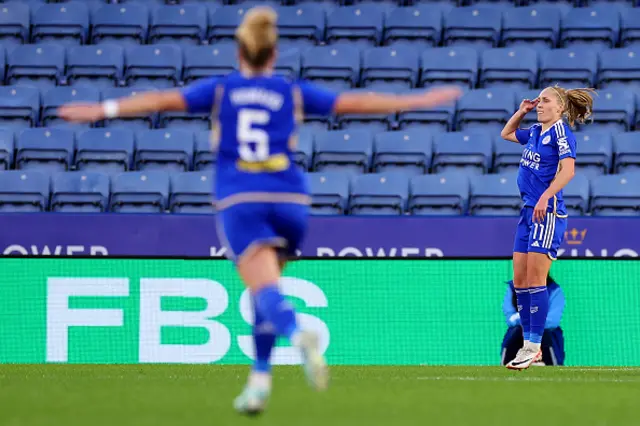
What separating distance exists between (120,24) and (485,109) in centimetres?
508

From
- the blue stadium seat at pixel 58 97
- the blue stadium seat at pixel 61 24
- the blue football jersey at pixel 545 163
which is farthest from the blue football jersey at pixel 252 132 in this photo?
the blue stadium seat at pixel 61 24

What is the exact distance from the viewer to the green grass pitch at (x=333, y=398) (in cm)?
516

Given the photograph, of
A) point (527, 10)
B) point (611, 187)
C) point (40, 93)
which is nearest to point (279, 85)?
point (611, 187)

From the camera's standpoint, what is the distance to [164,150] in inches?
581

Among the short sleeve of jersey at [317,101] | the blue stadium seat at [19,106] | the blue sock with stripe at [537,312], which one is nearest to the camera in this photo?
the short sleeve of jersey at [317,101]

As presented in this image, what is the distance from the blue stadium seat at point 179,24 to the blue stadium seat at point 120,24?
16 centimetres

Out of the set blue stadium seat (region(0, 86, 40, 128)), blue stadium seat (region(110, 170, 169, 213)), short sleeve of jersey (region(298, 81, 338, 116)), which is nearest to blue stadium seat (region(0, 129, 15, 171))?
blue stadium seat (region(0, 86, 40, 128))

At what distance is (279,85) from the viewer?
5.52 metres

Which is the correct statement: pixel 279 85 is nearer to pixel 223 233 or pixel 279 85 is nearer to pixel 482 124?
pixel 223 233

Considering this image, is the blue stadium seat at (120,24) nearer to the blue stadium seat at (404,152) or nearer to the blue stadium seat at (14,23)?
the blue stadium seat at (14,23)

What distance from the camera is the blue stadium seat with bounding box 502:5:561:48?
17.0 metres

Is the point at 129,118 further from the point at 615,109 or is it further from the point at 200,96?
the point at 200,96

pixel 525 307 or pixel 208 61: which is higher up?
pixel 208 61

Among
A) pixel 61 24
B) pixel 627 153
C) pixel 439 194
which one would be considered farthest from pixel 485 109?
pixel 61 24
